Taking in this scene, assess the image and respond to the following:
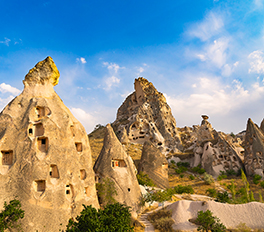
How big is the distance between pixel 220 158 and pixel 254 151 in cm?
577

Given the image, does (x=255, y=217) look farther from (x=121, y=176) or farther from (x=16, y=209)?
(x=16, y=209)

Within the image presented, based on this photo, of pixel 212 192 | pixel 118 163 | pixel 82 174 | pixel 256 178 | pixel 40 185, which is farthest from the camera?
pixel 256 178

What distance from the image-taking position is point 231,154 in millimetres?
36469

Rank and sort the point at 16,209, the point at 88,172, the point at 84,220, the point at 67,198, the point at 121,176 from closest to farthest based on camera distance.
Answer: the point at 84,220 < the point at 16,209 < the point at 67,198 < the point at 88,172 < the point at 121,176

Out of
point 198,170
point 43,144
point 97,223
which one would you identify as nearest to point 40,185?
point 43,144

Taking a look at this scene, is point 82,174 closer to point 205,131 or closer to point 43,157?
point 43,157

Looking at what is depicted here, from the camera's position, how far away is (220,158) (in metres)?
36.3

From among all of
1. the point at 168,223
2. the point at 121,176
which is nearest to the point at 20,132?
the point at 121,176

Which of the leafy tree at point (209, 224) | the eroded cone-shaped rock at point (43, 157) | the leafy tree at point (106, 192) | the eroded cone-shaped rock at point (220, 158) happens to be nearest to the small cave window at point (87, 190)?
the eroded cone-shaped rock at point (43, 157)

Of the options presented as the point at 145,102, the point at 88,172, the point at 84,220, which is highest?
the point at 145,102

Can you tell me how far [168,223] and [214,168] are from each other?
932 inches

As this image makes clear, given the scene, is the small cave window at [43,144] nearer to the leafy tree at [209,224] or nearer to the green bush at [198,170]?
the leafy tree at [209,224]

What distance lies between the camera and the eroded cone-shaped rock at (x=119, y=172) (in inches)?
666

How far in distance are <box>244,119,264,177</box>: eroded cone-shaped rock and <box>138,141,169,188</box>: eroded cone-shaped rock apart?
14.9 m
